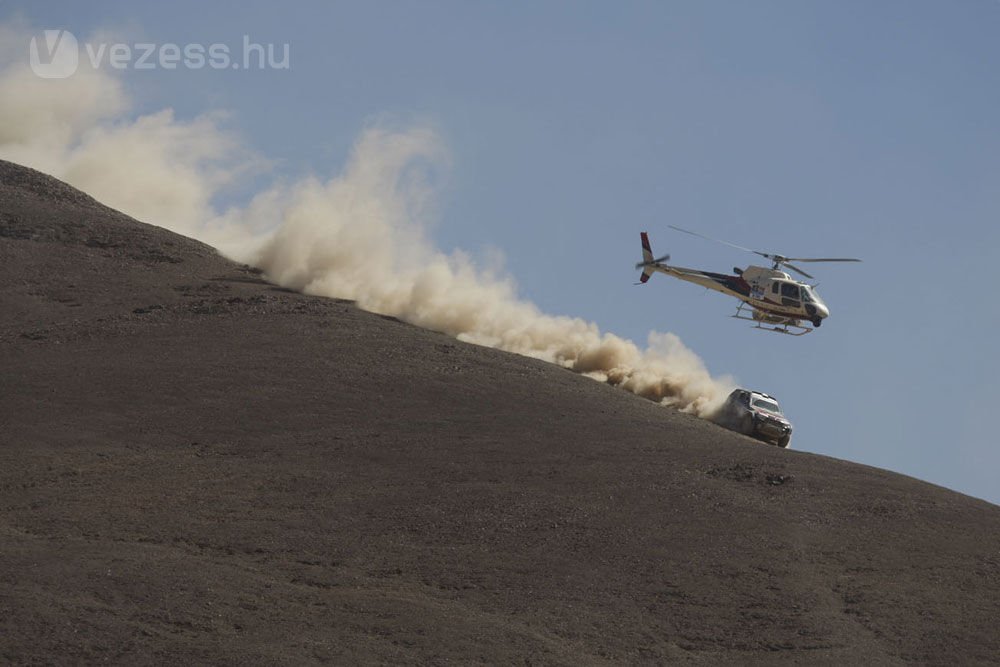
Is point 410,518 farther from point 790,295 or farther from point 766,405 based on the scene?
point 790,295

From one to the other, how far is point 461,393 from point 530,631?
688 inches

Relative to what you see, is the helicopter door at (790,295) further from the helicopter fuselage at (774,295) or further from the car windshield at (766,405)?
the car windshield at (766,405)

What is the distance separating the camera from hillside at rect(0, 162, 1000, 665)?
28125 millimetres

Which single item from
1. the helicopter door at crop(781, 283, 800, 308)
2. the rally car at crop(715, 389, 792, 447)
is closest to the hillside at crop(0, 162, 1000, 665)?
the rally car at crop(715, 389, 792, 447)

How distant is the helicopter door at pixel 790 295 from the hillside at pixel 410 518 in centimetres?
749

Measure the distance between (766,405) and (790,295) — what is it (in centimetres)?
519

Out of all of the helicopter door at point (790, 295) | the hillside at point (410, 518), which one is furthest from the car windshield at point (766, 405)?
the helicopter door at point (790, 295)

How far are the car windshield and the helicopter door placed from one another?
4.59 metres

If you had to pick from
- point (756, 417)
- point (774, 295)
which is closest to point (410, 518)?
point (756, 417)

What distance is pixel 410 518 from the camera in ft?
115

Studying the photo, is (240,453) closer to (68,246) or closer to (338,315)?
(338,315)

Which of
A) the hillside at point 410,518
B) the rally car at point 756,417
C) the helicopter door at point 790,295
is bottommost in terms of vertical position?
the hillside at point 410,518

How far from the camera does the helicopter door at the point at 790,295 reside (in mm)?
51906

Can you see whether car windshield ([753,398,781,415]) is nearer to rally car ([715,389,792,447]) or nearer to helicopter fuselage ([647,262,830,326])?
rally car ([715,389,792,447])
